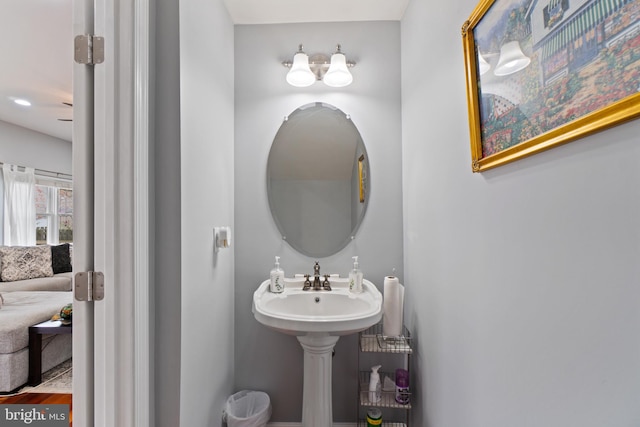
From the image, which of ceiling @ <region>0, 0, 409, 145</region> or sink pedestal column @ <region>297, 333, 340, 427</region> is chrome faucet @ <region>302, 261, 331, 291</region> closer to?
sink pedestal column @ <region>297, 333, 340, 427</region>

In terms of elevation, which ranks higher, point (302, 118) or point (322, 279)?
point (302, 118)

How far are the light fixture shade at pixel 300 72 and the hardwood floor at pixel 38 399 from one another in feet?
8.91

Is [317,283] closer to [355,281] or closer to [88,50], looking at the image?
[355,281]

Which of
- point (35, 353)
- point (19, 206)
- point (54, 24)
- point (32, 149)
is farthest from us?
point (32, 149)

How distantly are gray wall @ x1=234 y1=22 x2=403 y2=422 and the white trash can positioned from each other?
209 mm

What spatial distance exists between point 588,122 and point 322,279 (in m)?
1.43

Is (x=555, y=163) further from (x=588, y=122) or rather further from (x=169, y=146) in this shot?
(x=169, y=146)

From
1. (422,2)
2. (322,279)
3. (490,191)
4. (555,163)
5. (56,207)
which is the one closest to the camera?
(555,163)

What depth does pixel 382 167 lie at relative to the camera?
70.8 inches

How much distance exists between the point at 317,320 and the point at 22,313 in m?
2.67

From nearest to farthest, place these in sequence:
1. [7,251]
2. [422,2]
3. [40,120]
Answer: [422,2], [7,251], [40,120]

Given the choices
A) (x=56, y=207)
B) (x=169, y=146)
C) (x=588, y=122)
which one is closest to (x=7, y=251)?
(x=56, y=207)

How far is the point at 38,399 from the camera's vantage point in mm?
2055

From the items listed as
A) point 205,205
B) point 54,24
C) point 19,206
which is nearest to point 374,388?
point 205,205
